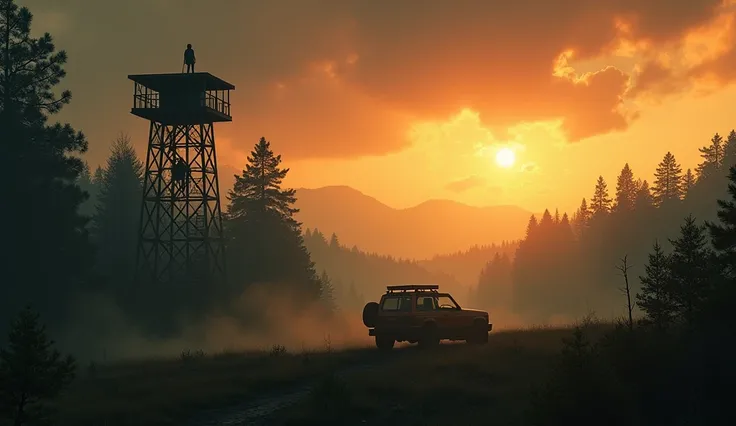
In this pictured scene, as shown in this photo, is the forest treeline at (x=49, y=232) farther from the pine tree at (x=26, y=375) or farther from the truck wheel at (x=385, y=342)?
the pine tree at (x=26, y=375)

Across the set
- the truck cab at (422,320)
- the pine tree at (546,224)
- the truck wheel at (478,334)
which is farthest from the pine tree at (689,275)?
the pine tree at (546,224)

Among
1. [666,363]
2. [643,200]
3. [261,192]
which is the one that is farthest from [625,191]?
[666,363]

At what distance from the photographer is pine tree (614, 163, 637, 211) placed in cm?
11625

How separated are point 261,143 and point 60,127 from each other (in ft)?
109

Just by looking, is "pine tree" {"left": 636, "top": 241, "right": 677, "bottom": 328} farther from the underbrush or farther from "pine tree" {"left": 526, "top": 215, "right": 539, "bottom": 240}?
"pine tree" {"left": 526, "top": 215, "right": 539, "bottom": 240}

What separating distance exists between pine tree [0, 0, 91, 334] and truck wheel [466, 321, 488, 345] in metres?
26.5

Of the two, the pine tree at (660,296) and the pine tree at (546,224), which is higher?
the pine tree at (546,224)

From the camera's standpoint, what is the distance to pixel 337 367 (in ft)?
80.4

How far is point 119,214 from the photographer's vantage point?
8038 centimetres

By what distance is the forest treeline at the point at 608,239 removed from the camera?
110 metres

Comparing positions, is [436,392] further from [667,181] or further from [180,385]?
[667,181]

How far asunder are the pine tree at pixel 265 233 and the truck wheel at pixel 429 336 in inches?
1708

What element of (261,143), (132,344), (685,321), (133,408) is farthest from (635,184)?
(133,408)

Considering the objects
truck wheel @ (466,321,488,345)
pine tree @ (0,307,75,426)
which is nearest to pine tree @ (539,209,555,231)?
truck wheel @ (466,321,488,345)
